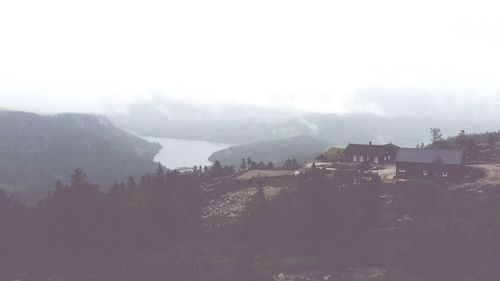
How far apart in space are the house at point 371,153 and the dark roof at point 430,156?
2085 centimetres

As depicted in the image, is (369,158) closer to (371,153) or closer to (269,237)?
(371,153)

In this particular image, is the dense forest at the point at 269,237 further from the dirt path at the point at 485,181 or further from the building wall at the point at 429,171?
the building wall at the point at 429,171

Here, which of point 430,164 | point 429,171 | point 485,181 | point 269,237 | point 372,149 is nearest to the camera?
point 269,237

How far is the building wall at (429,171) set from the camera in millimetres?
76750

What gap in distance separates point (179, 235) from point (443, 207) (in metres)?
31.4

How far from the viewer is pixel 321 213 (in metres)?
49.2

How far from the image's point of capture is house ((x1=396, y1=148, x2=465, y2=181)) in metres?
77.0

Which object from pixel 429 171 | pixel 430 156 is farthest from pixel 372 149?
pixel 429 171

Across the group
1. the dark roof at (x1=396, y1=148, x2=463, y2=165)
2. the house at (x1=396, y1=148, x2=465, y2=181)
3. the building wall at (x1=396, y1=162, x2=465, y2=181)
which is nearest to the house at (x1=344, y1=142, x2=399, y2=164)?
the dark roof at (x1=396, y1=148, x2=463, y2=165)

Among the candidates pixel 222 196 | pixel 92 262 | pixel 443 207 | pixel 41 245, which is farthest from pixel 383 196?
pixel 41 245

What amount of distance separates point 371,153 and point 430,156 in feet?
88.2

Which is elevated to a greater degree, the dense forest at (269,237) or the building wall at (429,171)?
the building wall at (429,171)

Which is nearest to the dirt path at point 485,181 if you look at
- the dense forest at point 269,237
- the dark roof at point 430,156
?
the dark roof at point 430,156

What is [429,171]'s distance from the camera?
79250mm
